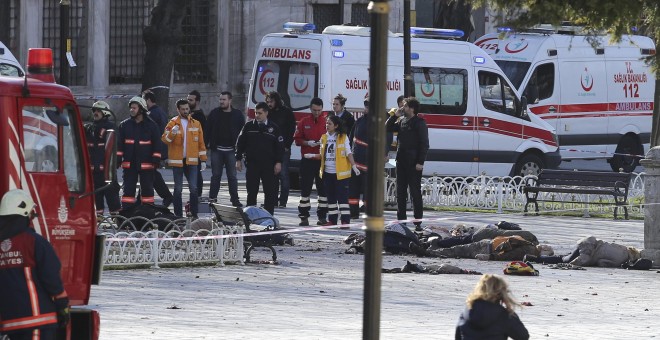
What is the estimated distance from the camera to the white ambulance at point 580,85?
2888cm

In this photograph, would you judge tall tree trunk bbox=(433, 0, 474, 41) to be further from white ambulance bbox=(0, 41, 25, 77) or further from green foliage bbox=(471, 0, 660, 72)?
green foliage bbox=(471, 0, 660, 72)

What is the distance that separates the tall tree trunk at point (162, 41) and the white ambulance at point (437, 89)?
5.10 m

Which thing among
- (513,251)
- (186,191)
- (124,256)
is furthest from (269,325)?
(186,191)

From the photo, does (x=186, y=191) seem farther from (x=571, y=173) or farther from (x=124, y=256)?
(x=124, y=256)

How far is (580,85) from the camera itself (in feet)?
95.9

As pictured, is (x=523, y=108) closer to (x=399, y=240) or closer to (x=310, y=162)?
(x=310, y=162)

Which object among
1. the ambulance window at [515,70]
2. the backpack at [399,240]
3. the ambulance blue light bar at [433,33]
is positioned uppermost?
the ambulance blue light bar at [433,33]

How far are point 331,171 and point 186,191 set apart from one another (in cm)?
587

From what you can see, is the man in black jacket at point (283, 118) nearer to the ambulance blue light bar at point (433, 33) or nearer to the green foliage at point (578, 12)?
the ambulance blue light bar at point (433, 33)

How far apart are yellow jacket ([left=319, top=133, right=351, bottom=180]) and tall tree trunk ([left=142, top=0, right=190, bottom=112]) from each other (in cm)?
1072

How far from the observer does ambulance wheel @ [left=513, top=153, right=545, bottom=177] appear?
86.8 feet

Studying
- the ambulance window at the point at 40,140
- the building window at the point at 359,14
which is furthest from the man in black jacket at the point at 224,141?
the building window at the point at 359,14

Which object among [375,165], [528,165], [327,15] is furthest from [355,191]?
[327,15]

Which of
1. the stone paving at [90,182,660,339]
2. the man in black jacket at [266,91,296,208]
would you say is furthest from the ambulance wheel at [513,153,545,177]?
the stone paving at [90,182,660,339]
